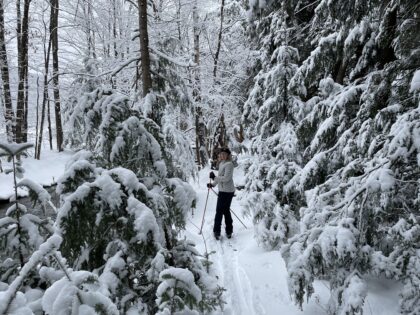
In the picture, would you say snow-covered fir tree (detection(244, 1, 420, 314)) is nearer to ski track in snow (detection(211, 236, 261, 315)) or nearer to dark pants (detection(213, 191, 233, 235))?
ski track in snow (detection(211, 236, 261, 315))

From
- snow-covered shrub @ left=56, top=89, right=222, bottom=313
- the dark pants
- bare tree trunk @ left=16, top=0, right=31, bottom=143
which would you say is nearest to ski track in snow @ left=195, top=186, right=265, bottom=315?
the dark pants

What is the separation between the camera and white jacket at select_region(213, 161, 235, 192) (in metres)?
7.54

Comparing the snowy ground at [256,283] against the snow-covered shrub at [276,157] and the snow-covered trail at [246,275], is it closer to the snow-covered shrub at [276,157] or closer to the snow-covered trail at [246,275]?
the snow-covered trail at [246,275]

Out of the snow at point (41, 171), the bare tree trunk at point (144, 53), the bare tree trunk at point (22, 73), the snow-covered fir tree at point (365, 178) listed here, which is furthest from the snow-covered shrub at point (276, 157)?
the bare tree trunk at point (22, 73)

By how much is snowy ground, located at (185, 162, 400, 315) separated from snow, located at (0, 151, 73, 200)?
30.6ft

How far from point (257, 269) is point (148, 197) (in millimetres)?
3816

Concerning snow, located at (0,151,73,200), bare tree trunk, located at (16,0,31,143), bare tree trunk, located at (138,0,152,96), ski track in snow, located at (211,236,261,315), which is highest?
bare tree trunk, located at (16,0,31,143)

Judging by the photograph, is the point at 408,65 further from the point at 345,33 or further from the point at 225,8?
the point at 225,8

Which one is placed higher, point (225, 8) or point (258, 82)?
point (225, 8)

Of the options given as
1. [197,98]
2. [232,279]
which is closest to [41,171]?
[197,98]

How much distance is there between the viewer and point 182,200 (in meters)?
3.15

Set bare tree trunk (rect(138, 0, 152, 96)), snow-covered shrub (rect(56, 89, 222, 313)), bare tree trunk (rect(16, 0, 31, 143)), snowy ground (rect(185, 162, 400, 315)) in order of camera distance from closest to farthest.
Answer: snow-covered shrub (rect(56, 89, 222, 313)) → snowy ground (rect(185, 162, 400, 315)) → bare tree trunk (rect(138, 0, 152, 96)) → bare tree trunk (rect(16, 0, 31, 143))

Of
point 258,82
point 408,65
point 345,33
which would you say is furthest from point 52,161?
point 408,65

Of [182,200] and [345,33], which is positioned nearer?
[182,200]
